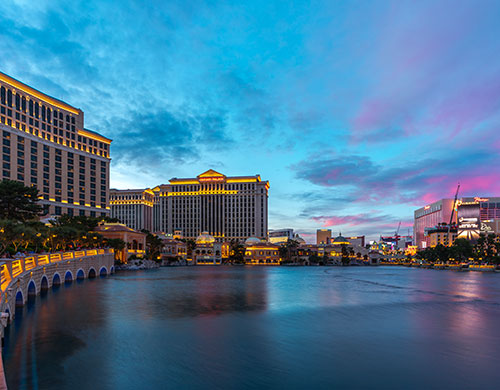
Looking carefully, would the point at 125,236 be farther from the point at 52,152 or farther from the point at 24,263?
the point at 24,263

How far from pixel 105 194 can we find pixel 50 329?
5424 inches

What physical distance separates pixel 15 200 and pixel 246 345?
6271 centimetres

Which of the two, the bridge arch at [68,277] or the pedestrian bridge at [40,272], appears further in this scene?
the bridge arch at [68,277]

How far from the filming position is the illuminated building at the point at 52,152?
127m

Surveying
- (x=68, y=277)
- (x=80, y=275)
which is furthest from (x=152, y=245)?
(x=68, y=277)

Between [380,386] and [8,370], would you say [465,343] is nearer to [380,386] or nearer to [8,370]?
[380,386]

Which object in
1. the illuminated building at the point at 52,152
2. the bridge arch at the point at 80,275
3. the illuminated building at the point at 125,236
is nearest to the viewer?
the bridge arch at the point at 80,275

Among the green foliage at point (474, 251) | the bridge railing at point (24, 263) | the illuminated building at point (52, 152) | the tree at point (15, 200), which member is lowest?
the green foliage at point (474, 251)

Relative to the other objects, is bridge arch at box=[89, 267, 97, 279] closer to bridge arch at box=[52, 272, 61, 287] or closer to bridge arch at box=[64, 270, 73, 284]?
bridge arch at box=[64, 270, 73, 284]

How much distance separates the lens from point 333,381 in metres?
22.1

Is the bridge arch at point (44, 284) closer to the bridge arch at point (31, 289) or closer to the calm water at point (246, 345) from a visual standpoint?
the calm water at point (246, 345)

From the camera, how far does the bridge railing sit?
2763cm

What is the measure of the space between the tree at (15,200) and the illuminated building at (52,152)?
50.9m

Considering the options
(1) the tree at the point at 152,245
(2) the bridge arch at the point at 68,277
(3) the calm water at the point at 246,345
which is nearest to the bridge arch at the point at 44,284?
(3) the calm water at the point at 246,345
